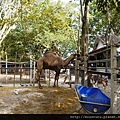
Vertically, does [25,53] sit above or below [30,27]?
below

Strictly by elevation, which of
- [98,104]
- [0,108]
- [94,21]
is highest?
[94,21]

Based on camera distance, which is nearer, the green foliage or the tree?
the tree

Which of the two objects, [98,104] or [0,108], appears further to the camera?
[0,108]

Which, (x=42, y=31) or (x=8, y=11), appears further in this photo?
(x=42, y=31)

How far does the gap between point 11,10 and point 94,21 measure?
15.3 m

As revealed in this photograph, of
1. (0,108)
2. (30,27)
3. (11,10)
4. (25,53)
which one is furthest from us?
(25,53)

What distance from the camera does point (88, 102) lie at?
4117 millimetres

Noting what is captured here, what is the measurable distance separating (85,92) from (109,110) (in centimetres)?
74

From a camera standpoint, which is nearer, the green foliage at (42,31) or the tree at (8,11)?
the tree at (8,11)

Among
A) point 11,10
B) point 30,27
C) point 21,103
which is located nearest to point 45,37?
point 30,27

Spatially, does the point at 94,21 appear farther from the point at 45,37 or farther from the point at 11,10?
the point at 11,10

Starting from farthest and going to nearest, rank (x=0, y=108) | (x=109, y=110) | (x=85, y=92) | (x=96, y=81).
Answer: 1. (x=96, y=81)
2. (x=0, y=108)
3. (x=85, y=92)
4. (x=109, y=110)

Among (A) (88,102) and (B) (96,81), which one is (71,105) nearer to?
(A) (88,102)
